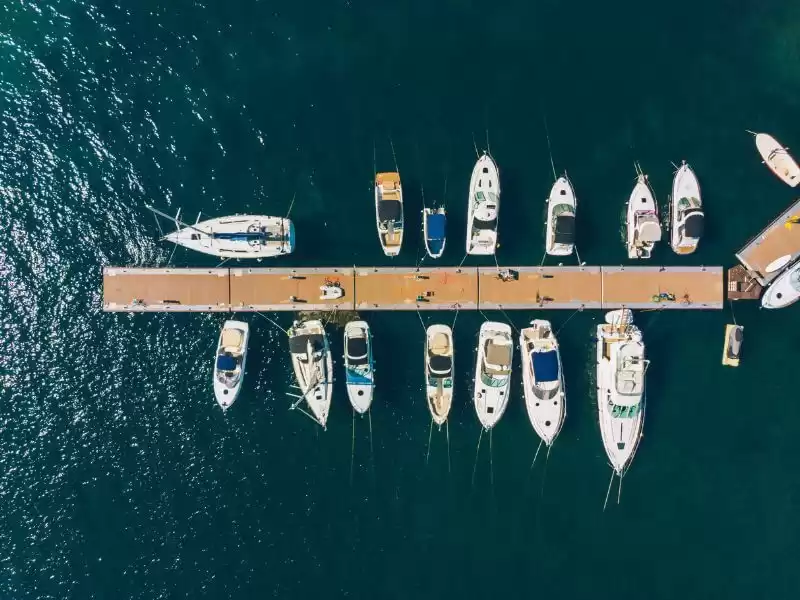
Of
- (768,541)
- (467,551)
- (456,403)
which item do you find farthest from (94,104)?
(768,541)

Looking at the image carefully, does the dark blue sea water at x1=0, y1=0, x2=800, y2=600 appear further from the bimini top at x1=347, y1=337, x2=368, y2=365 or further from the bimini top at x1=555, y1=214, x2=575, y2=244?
the bimini top at x1=555, y1=214, x2=575, y2=244

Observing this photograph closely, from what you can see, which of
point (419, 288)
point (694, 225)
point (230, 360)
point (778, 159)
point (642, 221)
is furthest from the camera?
point (419, 288)

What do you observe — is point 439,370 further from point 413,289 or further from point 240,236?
point 240,236

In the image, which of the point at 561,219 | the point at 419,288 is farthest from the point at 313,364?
the point at 561,219

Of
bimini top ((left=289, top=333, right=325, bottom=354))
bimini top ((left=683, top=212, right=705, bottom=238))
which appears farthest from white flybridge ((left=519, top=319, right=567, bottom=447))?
bimini top ((left=289, top=333, right=325, bottom=354))

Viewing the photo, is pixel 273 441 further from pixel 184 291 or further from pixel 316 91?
pixel 316 91

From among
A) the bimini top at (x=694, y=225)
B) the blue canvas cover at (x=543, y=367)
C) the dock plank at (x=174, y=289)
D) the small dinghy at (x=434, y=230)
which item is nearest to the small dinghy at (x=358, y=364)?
the small dinghy at (x=434, y=230)

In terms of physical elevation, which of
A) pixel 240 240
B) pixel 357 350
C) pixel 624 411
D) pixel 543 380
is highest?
pixel 240 240
